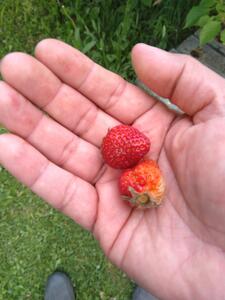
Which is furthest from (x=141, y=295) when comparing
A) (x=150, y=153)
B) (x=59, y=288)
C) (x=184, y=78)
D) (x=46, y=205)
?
(x=184, y=78)

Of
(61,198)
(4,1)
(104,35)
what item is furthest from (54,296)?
(4,1)

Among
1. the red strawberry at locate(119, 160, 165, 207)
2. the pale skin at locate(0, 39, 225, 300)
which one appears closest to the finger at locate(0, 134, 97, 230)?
the pale skin at locate(0, 39, 225, 300)

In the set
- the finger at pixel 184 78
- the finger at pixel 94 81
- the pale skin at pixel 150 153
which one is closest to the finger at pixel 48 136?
the pale skin at pixel 150 153

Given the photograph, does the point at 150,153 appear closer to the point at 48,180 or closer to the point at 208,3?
the point at 48,180

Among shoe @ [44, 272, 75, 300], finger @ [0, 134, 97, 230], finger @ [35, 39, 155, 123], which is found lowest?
shoe @ [44, 272, 75, 300]

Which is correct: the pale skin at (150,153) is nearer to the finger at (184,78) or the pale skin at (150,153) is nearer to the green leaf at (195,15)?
the finger at (184,78)

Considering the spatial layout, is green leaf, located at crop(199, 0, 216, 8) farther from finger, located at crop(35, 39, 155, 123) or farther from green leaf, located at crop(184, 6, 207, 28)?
finger, located at crop(35, 39, 155, 123)

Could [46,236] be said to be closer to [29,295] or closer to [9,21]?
[29,295]
